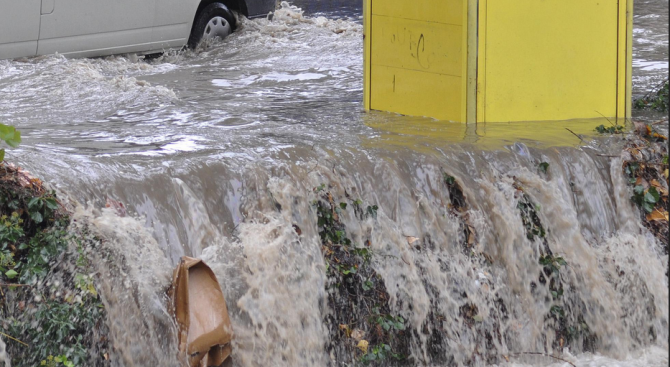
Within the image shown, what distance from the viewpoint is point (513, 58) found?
620 centimetres

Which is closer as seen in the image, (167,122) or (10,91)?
(167,122)

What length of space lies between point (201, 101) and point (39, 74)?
1.59 meters

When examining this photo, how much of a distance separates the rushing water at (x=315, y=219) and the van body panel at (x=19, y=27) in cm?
122

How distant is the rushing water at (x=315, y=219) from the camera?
14.0ft

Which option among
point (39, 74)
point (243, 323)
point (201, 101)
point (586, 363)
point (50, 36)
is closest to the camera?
point (243, 323)

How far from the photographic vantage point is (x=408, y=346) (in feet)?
15.7

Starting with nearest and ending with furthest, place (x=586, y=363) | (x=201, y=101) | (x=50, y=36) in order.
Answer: (x=586, y=363) < (x=201, y=101) < (x=50, y=36)

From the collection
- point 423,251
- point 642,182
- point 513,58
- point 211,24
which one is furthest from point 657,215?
point 211,24

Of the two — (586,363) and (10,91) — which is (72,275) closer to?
(586,363)

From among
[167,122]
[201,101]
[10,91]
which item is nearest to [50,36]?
[10,91]

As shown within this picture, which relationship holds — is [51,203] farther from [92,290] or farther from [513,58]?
[513,58]

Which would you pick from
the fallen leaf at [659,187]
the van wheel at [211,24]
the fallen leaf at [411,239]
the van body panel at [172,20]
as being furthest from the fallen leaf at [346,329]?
the van wheel at [211,24]

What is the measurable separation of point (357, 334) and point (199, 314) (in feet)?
3.18

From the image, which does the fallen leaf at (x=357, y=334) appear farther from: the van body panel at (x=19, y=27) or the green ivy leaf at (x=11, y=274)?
the van body panel at (x=19, y=27)
